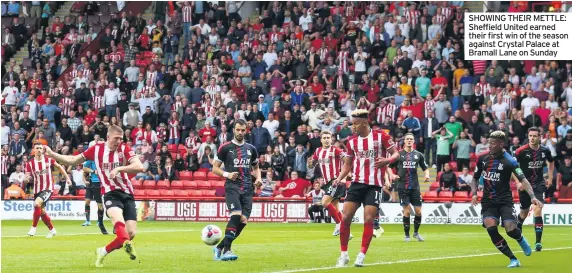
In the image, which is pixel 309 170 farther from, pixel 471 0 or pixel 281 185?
pixel 471 0

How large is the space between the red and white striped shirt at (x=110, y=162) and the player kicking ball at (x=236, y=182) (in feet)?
5.41

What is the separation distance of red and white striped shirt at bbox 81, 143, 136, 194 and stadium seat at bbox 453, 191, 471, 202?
1812 centimetres

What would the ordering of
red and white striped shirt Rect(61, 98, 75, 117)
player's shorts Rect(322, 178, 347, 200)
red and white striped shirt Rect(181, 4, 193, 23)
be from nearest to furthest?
player's shorts Rect(322, 178, 347, 200) < red and white striped shirt Rect(61, 98, 75, 117) < red and white striped shirt Rect(181, 4, 193, 23)

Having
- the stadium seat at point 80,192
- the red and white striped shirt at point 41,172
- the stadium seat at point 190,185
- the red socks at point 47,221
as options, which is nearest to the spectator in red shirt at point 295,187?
the stadium seat at point 190,185

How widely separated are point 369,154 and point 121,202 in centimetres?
396

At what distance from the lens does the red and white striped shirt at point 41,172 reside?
1059 inches

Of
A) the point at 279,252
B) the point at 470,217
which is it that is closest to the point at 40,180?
the point at 279,252

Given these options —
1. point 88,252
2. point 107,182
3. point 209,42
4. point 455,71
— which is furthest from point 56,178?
point 107,182

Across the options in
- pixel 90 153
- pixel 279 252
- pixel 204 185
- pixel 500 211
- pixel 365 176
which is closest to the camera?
pixel 365 176

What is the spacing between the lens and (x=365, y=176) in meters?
17.0

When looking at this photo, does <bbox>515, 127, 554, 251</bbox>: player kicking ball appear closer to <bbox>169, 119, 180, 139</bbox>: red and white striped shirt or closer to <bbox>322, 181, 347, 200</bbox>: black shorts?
<bbox>322, 181, 347, 200</bbox>: black shorts

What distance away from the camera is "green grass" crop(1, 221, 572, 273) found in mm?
17000

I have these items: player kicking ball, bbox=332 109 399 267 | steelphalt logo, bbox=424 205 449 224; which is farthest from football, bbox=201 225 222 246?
steelphalt logo, bbox=424 205 449 224

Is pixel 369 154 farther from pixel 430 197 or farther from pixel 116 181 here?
pixel 430 197
